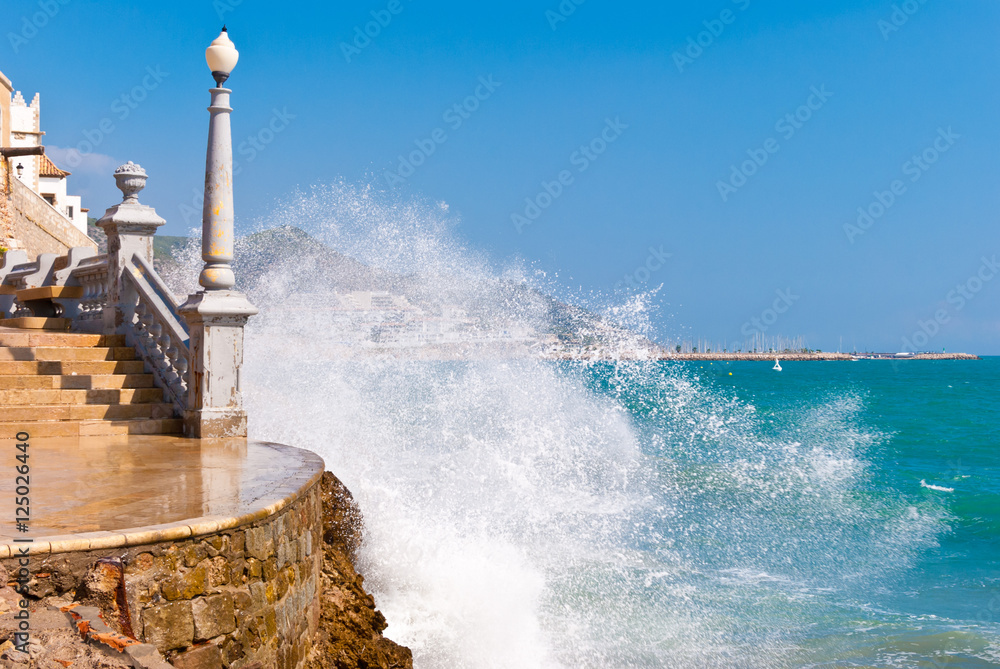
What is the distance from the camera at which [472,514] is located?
14117mm

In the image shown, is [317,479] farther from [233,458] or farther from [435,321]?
[435,321]

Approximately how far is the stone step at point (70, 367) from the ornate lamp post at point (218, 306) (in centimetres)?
146

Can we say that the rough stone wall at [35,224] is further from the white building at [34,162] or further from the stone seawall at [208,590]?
the stone seawall at [208,590]

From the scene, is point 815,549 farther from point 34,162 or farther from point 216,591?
point 34,162

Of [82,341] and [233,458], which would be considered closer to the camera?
[233,458]

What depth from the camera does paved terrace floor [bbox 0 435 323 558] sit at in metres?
3.70

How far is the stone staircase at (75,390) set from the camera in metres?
7.80

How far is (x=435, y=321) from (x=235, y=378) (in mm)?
18081

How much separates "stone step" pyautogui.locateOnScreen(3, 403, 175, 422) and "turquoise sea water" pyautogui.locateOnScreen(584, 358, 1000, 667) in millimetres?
5665

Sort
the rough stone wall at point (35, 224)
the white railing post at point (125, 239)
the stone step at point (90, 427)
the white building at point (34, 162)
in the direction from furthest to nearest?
the white building at point (34, 162) < the rough stone wall at point (35, 224) < the white railing post at point (125, 239) < the stone step at point (90, 427)

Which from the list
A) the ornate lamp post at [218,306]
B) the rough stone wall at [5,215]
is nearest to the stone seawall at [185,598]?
the ornate lamp post at [218,306]

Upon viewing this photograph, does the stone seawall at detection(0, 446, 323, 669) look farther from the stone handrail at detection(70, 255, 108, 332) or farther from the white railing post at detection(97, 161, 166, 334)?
the stone handrail at detection(70, 255, 108, 332)

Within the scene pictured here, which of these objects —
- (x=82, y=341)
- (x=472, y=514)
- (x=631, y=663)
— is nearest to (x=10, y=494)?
(x=82, y=341)

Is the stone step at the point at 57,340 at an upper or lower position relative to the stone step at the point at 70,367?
upper
